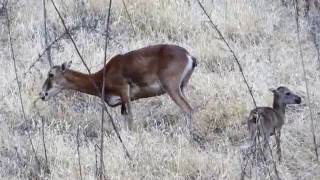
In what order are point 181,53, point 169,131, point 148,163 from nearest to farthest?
1. point 148,163
2. point 169,131
3. point 181,53

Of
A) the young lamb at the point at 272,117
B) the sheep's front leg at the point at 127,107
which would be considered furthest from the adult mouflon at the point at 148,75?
the young lamb at the point at 272,117

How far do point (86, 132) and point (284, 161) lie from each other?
2189mm

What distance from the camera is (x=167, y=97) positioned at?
9.94 metres

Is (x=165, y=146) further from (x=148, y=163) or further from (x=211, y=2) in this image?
(x=211, y=2)

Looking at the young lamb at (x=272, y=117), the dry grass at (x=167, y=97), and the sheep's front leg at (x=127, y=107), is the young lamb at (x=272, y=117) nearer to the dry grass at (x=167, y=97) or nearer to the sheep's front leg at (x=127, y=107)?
the dry grass at (x=167, y=97)

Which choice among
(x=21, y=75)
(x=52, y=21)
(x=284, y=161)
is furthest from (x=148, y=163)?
(x=52, y=21)

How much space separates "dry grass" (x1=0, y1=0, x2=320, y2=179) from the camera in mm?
7547

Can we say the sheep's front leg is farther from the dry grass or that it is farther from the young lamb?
the young lamb

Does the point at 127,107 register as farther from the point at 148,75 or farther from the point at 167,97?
the point at 167,97

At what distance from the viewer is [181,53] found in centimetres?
940

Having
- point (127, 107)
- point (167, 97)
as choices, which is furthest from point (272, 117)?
point (167, 97)

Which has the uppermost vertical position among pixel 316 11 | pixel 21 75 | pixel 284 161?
pixel 316 11

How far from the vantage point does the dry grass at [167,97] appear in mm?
7547

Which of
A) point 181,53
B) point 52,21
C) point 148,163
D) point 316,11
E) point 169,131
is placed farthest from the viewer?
point 52,21
